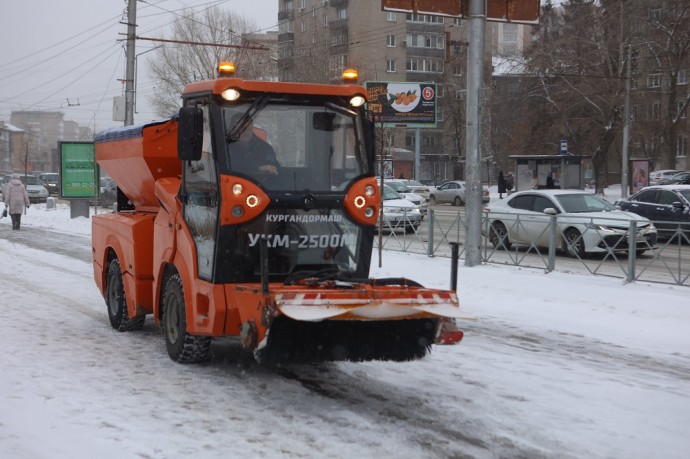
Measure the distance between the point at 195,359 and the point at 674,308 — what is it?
7253 mm

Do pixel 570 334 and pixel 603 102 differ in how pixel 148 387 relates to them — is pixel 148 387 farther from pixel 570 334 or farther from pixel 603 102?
pixel 603 102

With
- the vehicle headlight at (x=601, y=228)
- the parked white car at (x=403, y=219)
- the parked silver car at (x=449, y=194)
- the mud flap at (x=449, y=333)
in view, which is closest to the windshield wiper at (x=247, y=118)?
the mud flap at (x=449, y=333)

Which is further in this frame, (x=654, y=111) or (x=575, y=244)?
(x=654, y=111)

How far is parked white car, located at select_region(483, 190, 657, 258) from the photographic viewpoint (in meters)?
14.7

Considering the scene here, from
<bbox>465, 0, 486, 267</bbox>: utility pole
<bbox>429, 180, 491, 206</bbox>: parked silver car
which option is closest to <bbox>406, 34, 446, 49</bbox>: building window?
<bbox>429, 180, 491, 206</bbox>: parked silver car

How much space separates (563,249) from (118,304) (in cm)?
956

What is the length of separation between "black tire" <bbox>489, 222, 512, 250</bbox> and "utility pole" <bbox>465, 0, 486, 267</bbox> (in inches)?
28.8

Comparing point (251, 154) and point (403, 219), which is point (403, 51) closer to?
point (403, 219)

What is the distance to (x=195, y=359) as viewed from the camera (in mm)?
7969

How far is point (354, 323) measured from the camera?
21.8 feet

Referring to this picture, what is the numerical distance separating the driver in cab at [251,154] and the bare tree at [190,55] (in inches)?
1611

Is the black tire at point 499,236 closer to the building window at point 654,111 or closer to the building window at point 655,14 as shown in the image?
the building window at point 655,14

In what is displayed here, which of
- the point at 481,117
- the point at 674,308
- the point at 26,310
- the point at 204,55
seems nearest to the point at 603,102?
the point at 204,55

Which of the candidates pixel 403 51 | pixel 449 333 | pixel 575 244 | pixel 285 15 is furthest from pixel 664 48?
pixel 449 333
